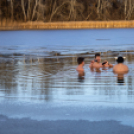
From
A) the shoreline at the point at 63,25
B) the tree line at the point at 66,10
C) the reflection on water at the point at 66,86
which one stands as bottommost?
the reflection on water at the point at 66,86

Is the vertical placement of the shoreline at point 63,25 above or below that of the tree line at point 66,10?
below

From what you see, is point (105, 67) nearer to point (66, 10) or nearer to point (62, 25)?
point (66, 10)

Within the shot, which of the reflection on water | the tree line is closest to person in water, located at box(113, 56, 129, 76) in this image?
the reflection on water

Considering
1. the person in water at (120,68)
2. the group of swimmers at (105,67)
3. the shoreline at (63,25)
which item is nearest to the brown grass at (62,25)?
the shoreline at (63,25)

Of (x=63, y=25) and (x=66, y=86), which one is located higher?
(x=63, y=25)

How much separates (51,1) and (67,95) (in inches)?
2172

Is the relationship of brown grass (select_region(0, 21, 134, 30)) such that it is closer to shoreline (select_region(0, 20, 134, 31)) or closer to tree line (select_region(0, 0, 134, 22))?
shoreline (select_region(0, 20, 134, 31))

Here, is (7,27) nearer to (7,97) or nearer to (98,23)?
(98,23)

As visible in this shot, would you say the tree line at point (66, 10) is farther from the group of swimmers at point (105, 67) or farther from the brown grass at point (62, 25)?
the group of swimmers at point (105, 67)

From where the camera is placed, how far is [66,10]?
196ft

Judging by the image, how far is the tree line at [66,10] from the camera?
5769 centimetres

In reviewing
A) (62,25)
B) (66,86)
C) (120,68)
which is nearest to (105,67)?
(120,68)

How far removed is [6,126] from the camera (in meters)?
3.96

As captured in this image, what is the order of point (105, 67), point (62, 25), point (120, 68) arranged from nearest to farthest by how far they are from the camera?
point (120, 68)
point (105, 67)
point (62, 25)
